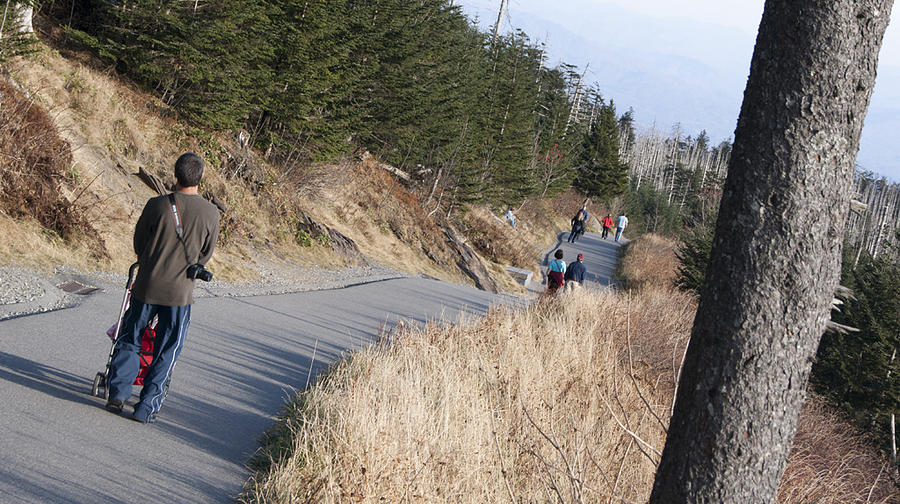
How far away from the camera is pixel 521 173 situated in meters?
44.8

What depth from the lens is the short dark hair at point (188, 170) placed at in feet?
18.0

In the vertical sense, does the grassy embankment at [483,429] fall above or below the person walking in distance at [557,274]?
below

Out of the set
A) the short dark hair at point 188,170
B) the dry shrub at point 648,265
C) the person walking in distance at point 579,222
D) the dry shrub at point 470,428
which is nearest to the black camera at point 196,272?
the short dark hair at point 188,170

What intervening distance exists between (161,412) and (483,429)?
2.46m

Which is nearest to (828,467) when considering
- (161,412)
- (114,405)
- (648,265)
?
(161,412)

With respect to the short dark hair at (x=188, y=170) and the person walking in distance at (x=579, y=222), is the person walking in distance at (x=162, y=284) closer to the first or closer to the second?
the short dark hair at (x=188, y=170)

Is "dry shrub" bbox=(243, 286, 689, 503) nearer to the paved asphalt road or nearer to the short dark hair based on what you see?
the paved asphalt road

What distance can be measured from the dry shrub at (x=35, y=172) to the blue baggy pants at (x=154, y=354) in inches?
249

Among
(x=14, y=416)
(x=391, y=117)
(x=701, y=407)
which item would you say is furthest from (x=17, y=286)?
(x=391, y=117)

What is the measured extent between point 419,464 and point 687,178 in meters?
115

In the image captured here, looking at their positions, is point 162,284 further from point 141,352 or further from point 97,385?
point 97,385

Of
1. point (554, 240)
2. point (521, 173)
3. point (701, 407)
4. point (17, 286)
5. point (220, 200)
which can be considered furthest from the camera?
point (554, 240)

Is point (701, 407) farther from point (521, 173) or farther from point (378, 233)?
point (521, 173)

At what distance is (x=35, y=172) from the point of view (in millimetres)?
11328
